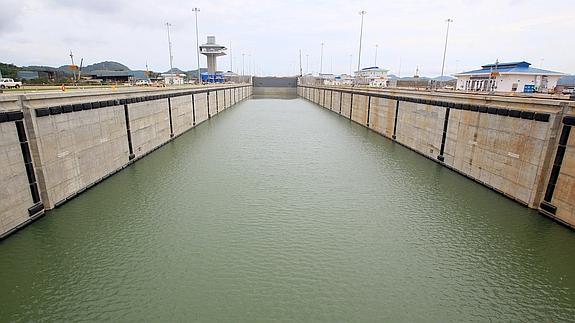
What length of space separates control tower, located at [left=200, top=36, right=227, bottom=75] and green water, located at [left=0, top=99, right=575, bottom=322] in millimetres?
113187

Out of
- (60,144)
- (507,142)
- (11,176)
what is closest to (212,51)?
(60,144)

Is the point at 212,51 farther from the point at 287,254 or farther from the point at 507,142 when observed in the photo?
the point at 287,254

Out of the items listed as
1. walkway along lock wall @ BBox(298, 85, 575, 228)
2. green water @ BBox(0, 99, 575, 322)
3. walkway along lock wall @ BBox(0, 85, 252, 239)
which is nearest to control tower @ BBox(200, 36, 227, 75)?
walkway along lock wall @ BBox(0, 85, 252, 239)

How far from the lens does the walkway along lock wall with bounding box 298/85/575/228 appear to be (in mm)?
16000

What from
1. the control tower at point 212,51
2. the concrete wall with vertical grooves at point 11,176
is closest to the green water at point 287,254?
the concrete wall with vertical grooves at point 11,176

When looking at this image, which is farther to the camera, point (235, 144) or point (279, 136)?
point (279, 136)

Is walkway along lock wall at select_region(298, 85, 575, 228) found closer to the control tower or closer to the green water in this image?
the green water

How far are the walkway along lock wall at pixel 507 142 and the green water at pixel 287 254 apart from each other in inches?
43.8

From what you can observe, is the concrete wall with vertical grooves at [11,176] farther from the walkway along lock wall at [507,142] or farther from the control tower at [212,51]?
the control tower at [212,51]

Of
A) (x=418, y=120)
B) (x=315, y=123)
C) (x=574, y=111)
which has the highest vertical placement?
(x=574, y=111)

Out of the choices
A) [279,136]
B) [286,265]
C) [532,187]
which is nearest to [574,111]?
[532,187]

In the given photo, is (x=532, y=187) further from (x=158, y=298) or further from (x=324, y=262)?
(x=158, y=298)

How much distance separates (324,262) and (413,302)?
3.53 m

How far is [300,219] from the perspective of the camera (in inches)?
658
